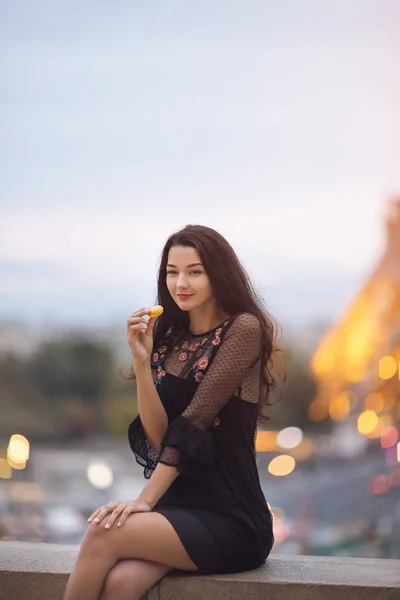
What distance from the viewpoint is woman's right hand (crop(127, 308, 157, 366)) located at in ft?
10.6

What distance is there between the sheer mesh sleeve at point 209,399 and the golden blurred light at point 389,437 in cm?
4422

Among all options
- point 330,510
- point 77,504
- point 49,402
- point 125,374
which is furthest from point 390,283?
point 125,374

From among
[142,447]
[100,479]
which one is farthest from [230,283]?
[100,479]

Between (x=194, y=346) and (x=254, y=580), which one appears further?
(x=194, y=346)

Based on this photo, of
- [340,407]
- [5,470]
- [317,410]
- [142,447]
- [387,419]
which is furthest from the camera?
[317,410]

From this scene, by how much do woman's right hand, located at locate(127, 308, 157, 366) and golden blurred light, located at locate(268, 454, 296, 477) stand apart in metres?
52.1

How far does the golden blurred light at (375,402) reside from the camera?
2019 inches

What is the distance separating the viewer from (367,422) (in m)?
59.0

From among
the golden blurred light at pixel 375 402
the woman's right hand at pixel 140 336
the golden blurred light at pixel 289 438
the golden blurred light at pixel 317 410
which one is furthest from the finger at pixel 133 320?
the golden blurred light at pixel 317 410

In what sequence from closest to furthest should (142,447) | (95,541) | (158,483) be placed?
(95,541), (158,483), (142,447)

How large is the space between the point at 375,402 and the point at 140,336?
51522 mm

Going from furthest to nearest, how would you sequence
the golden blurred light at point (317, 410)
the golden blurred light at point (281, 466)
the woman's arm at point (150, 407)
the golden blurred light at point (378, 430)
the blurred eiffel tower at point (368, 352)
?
1. the golden blurred light at point (317, 410)
2. the golden blurred light at point (281, 466)
3. the golden blurred light at point (378, 430)
4. the blurred eiffel tower at point (368, 352)
5. the woman's arm at point (150, 407)

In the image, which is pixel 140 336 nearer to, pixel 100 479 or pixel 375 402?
pixel 100 479

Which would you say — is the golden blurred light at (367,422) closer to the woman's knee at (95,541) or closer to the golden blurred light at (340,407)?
the golden blurred light at (340,407)
